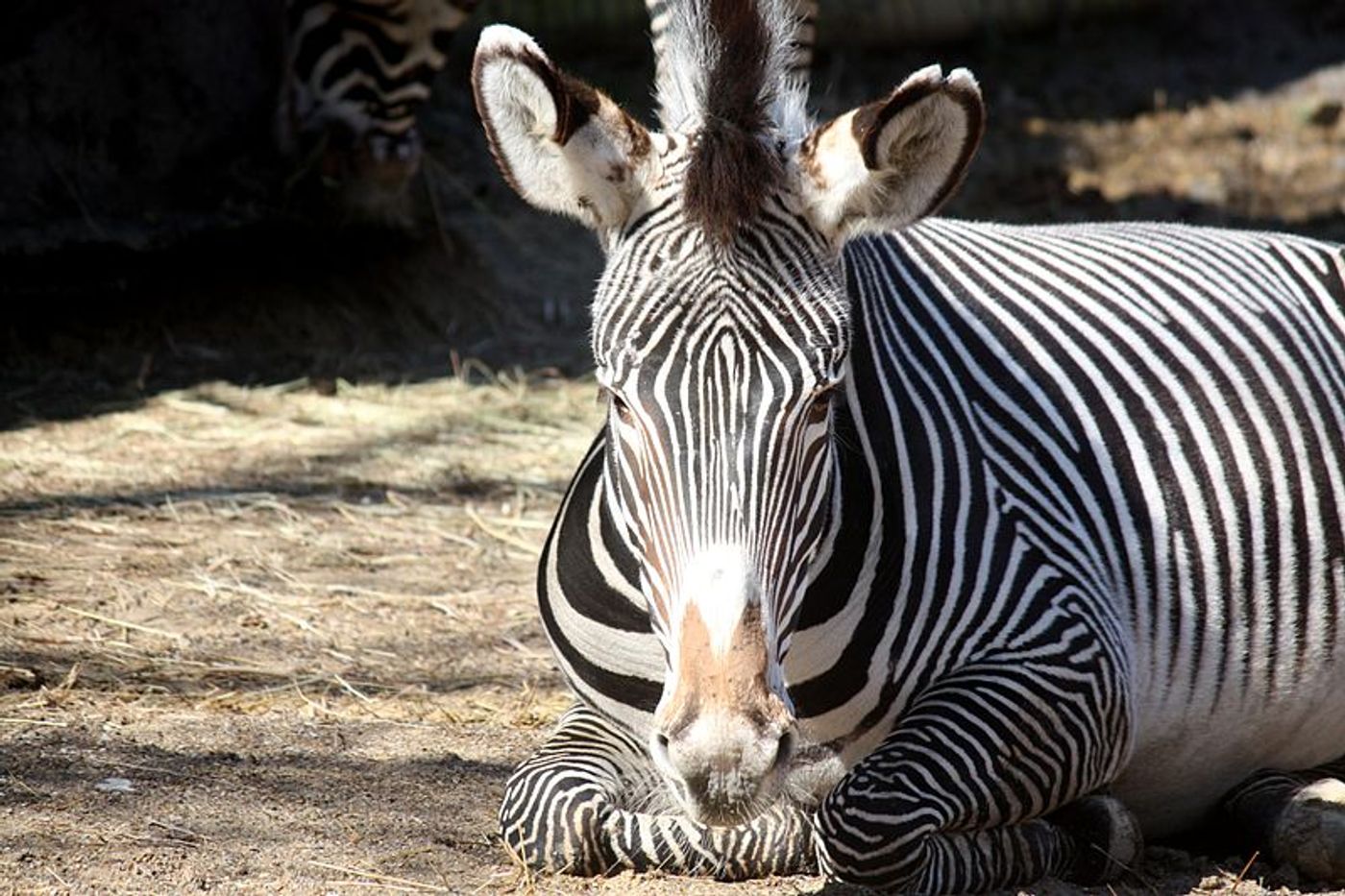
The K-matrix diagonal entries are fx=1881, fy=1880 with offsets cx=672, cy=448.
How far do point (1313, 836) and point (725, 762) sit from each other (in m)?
1.87

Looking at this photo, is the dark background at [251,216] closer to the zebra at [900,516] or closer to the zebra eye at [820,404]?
the zebra at [900,516]

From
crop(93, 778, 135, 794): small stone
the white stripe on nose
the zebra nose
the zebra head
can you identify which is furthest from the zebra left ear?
crop(93, 778, 135, 794): small stone

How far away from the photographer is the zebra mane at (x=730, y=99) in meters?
3.78

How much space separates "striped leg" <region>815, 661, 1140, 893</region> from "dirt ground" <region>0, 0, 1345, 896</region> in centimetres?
14

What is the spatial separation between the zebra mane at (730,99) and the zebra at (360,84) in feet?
17.8

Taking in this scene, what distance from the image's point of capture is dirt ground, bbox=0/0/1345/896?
4418mm

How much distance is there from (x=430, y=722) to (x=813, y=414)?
206 centimetres

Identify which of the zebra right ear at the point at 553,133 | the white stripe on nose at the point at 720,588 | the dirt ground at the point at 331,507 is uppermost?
the zebra right ear at the point at 553,133

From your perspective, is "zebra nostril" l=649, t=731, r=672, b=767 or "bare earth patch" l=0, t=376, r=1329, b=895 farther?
"bare earth patch" l=0, t=376, r=1329, b=895

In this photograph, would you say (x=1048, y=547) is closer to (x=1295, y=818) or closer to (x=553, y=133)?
(x=1295, y=818)

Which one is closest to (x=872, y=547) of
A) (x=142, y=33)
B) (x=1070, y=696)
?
(x=1070, y=696)

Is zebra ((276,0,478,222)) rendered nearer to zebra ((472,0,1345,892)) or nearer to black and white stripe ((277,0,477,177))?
black and white stripe ((277,0,477,177))

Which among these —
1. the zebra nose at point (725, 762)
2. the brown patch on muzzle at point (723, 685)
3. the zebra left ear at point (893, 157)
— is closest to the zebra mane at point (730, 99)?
the zebra left ear at point (893, 157)

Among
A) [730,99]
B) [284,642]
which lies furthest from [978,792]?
[284,642]
